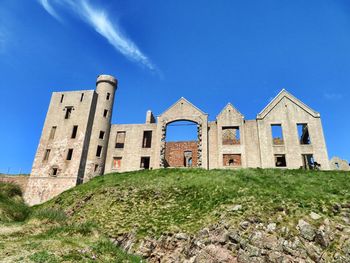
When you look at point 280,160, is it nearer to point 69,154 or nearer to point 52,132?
point 69,154

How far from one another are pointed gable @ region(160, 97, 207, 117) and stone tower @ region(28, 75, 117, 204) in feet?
30.4

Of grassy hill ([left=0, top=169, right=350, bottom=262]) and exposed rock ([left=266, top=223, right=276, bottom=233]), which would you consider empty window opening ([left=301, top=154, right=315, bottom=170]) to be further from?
exposed rock ([left=266, top=223, right=276, bottom=233])

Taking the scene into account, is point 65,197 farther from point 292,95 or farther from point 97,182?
point 292,95

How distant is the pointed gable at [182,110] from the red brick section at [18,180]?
20401 millimetres

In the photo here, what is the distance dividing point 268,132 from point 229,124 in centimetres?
519

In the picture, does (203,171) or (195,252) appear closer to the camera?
(195,252)

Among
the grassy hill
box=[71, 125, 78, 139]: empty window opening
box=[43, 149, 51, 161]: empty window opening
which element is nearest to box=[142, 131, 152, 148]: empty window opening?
box=[71, 125, 78, 139]: empty window opening

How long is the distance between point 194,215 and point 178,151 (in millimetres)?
24725

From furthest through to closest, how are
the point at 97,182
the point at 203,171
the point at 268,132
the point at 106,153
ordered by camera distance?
the point at 106,153 → the point at 268,132 → the point at 97,182 → the point at 203,171

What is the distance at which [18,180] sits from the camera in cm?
3425

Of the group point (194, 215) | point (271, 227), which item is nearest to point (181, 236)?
point (194, 215)

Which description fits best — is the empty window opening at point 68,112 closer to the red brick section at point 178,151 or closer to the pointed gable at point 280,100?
the red brick section at point 178,151

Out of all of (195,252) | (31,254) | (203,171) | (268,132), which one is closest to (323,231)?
(195,252)

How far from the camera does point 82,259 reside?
12484mm
